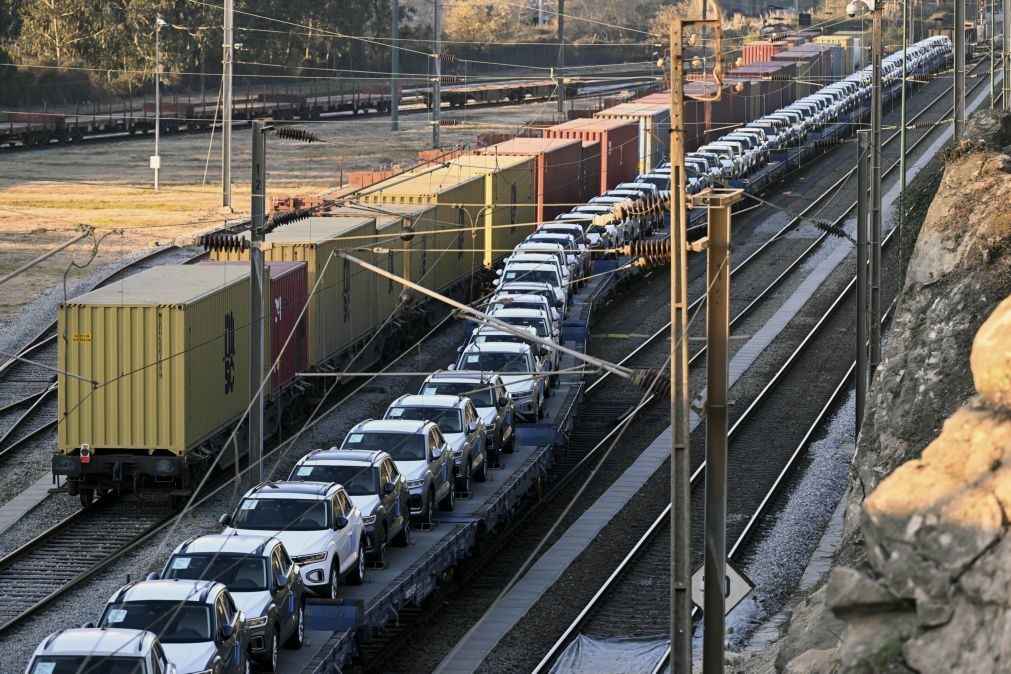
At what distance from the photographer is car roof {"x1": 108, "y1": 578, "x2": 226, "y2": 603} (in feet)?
61.5

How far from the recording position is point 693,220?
60.5 meters

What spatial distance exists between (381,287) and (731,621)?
59.4 ft

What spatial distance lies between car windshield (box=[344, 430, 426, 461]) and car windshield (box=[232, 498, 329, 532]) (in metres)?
4.16

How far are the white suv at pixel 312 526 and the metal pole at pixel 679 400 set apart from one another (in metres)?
7.05

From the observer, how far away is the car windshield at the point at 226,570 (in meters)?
20.5

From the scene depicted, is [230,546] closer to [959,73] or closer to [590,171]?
[959,73]

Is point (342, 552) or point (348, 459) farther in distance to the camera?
point (348, 459)

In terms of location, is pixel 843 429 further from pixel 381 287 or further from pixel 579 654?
A: pixel 579 654

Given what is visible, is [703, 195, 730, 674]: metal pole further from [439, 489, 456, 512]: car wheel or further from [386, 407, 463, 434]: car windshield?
[386, 407, 463, 434]: car windshield

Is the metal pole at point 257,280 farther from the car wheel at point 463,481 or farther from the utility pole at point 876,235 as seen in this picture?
the utility pole at point 876,235

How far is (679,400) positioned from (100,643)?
6.01m

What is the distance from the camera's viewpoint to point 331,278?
120ft

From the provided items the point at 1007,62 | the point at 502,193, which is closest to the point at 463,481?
the point at 502,193

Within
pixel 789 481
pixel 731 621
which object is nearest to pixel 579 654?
pixel 731 621
